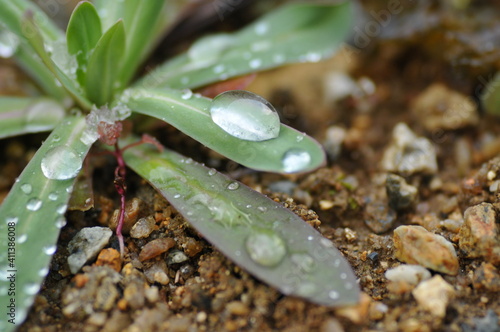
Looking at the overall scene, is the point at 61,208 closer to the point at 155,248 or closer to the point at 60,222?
the point at 60,222

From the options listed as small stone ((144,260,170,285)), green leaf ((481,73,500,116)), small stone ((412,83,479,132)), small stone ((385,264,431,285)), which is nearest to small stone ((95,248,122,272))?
small stone ((144,260,170,285))

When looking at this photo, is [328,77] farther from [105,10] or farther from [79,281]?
[79,281]

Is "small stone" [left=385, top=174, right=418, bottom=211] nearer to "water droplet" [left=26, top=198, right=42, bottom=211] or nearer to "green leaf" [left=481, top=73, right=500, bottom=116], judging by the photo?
"green leaf" [left=481, top=73, right=500, bottom=116]

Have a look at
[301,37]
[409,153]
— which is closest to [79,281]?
[409,153]

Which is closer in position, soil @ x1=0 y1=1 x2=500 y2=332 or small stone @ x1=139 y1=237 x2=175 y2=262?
soil @ x1=0 y1=1 x2=500 y2=332

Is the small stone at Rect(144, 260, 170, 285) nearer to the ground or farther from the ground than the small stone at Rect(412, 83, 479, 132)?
farther from the ground

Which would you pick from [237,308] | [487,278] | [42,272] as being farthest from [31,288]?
[487,278]
